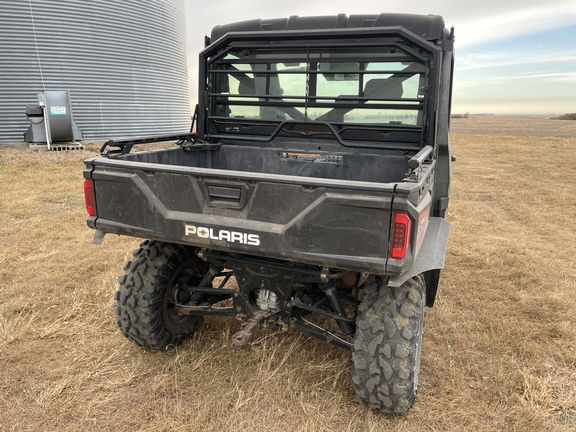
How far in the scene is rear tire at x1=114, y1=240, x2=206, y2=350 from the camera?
306 centimetres

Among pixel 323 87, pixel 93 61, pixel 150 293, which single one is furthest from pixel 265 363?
pixel 93 61

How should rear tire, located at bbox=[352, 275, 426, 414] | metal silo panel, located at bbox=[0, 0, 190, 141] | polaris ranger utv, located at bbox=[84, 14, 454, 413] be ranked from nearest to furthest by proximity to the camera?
polaris ranger utv, located at bbox=[84, 14, 454, 413] → rear tire, located at bbox=[352, 275, 426, 414] → metal silo panel, located at bbox=[0, 0, 190, 141]

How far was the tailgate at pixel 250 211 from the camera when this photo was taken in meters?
2.12

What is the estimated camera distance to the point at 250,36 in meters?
3.38

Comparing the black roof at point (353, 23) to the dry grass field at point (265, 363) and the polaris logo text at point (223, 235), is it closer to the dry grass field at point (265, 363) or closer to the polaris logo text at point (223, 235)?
the polaris logo text at point (223, 235)

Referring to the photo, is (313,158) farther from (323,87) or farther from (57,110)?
(57,110)

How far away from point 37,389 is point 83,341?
575mm

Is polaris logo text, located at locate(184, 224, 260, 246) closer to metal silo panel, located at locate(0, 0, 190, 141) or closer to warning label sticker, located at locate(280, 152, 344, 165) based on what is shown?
warning label sticker, located at locate(280, 152, 344, 165)

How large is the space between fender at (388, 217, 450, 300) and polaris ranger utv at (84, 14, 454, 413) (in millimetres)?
14

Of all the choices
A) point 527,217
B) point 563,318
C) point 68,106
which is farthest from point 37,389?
point 68,106

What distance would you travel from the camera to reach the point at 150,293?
10.0ft

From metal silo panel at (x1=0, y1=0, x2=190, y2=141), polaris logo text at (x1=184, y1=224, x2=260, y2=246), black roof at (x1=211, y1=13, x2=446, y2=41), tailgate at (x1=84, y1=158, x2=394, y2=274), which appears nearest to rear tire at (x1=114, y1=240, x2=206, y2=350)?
tailgate at (x1=84, y1=158, x2=394, y2=274)

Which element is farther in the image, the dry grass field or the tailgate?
the dry grass field

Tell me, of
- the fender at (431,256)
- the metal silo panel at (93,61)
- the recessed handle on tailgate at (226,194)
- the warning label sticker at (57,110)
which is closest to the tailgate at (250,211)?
the recessed handle on tailgate at (226,194)
